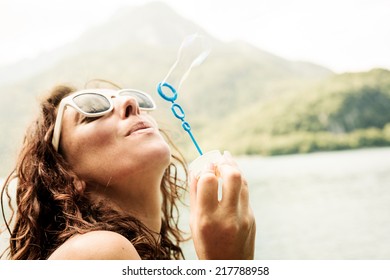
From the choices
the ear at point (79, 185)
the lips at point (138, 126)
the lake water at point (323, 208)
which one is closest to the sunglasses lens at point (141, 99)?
the lips at point (138, 126)

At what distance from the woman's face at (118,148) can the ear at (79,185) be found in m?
0.01

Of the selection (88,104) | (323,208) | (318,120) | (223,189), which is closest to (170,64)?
(318,120)

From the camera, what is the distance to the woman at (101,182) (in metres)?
0.66

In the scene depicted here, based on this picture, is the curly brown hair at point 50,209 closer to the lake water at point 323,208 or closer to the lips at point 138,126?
the lips at point 138,126

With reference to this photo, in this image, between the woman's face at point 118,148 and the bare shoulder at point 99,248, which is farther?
the woman's face at point 118,148

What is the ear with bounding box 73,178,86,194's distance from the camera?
81cm

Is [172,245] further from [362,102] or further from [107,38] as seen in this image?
[107,38]

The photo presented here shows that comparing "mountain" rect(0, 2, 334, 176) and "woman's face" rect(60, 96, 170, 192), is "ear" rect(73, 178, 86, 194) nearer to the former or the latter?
"woman's face" rect(60, 96, 170, 192)

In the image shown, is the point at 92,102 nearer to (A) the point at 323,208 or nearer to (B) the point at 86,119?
(B) the point at 86,119

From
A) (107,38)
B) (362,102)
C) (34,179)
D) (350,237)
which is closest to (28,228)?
(34,179)

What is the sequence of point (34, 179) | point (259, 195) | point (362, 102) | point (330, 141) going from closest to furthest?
point (34, 179)
point (259, 195)
point (330, 141)
point (362, 102)

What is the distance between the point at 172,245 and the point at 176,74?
0.44m

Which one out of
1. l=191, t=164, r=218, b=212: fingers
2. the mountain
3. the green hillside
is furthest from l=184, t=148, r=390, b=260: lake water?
the mountain

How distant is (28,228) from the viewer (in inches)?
→ 30.1
